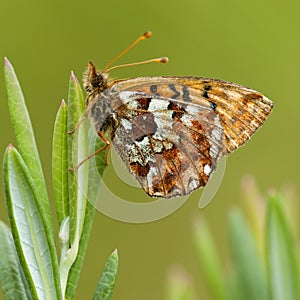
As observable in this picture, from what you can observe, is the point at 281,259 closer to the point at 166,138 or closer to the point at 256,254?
the point at 256,254

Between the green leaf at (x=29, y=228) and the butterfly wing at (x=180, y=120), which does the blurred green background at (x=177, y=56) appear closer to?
the butterfly wing at (x=180, y=120)

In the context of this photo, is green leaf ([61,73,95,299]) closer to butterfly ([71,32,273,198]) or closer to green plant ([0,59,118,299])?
green plant ([0,59,118,299])

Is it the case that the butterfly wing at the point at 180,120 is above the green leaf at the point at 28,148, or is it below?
above

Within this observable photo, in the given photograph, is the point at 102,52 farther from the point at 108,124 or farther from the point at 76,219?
the point at 76,219

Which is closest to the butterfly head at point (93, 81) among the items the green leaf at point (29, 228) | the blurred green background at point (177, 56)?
the green leaf at point (29, 228)

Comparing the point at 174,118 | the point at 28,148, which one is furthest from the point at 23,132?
the point at 174,118

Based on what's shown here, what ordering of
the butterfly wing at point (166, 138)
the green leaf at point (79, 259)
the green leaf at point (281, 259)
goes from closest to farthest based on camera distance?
the green leaf at point (79, 259), the green leaf at point (281, 259), the butterfly wing at point (166, 138)
